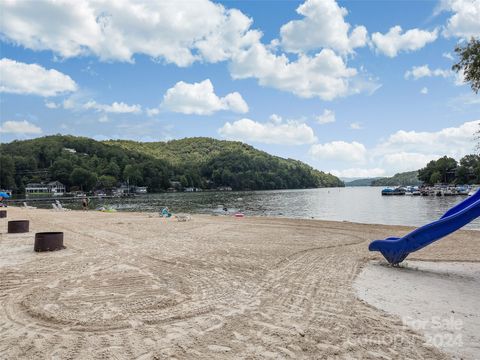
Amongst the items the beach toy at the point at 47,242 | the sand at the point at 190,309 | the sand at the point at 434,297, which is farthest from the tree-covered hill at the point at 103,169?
the sand at the point at 434,297

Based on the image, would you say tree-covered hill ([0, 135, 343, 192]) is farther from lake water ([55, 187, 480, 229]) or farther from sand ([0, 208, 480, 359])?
sand ([0, 208, 480, 359])

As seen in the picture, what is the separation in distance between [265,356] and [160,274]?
14.8ft

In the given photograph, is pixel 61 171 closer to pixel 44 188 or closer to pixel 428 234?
pixel 44 188

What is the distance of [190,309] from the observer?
5.65 meters

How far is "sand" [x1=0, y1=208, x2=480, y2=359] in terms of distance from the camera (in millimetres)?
4277

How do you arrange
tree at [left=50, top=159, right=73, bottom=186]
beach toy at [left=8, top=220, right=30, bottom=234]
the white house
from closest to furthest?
beach toy at [left=8, top=220, right=30, bottom=234]
the white house
tree at [left=50, top=159, right=73, bottom=186]

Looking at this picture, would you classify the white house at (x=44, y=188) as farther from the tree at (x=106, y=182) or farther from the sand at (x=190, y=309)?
the sand at (x=190, y=309)

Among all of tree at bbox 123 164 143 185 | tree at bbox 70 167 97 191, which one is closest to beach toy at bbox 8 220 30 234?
tree at bbox 70 167 97 191

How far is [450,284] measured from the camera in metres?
7.71

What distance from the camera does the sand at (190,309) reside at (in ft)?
14.0

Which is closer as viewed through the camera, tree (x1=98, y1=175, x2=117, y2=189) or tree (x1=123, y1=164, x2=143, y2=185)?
tree (x1=98, y1=175, x2=117, y2=189)

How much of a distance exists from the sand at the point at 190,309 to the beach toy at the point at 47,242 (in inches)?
18.4

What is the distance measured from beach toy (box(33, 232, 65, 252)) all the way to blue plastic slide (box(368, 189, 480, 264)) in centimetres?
1028

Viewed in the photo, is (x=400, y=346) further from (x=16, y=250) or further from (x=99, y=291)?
(x=16, y=250)
